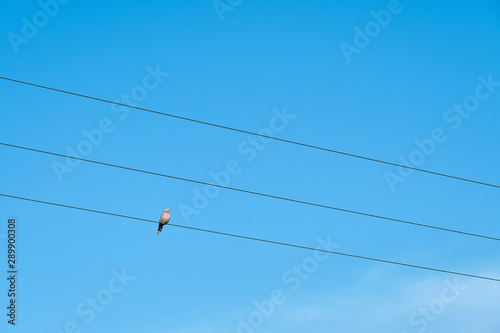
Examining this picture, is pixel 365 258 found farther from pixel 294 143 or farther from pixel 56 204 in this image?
pixel 56 204

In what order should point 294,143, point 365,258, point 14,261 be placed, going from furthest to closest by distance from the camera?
1. point 14,261
2. point 365,258
3. point 294,143

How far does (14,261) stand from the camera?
2281cm

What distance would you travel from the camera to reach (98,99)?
18016 mm

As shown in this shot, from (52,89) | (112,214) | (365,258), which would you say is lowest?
(365,258)

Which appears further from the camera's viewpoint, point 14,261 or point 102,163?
point 14,261

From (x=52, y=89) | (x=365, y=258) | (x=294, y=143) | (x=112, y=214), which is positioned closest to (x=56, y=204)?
(x=112, y=214)

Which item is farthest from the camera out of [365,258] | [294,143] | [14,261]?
[14,261]

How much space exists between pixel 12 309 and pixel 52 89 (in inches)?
325

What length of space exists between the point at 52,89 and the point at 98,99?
3.72 ft

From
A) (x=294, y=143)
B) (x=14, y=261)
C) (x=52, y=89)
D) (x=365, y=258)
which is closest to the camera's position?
(x=52, y=89)

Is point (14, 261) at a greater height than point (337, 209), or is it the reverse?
point (14, 261)

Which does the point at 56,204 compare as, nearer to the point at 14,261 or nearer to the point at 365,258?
the point at 14,261

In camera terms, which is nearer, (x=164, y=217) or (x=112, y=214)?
(x=112, y=214)

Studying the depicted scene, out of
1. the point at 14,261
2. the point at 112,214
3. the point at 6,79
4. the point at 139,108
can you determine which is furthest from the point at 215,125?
the point at 14,261
